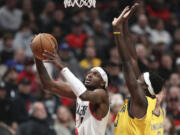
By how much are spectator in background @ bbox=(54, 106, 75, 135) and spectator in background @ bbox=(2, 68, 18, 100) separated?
1008mm

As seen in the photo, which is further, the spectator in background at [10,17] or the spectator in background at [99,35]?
the spectator in background at [99,35]

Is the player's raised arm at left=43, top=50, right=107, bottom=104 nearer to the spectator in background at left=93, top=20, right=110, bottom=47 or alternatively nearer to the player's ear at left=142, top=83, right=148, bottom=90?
the player's ear at left=142, top=83, right=148, bottom=90

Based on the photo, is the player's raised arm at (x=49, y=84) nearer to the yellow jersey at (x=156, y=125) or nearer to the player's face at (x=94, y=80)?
the player's face at (x=94, y=80)

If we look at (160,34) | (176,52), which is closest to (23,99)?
(176,52)

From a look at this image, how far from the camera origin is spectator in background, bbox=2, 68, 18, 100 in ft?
28.0

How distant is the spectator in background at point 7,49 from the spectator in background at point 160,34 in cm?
420

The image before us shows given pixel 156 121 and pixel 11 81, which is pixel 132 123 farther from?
pixel 11 81

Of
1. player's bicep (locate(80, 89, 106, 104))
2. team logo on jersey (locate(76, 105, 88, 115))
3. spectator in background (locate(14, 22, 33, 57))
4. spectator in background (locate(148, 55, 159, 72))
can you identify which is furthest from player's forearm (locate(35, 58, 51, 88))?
spectator in background (locate(148, 55, 159, 72))

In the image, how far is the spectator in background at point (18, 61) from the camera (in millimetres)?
9547

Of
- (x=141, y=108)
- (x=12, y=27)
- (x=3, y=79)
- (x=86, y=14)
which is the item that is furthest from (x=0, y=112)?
(x=86, y=14)

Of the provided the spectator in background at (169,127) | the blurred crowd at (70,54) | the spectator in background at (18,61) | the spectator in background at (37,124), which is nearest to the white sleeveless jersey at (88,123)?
the blurred crowd at (70,54)

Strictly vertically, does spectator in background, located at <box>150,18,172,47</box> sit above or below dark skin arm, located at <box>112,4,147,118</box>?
below

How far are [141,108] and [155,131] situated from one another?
1.81ft

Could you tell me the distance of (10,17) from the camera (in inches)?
416
